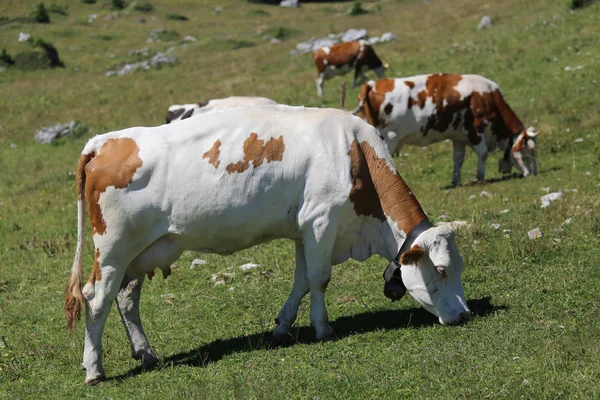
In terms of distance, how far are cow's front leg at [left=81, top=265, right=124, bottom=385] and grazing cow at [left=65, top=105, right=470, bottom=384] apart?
1 centimetres

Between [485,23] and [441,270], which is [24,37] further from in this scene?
[441,270]

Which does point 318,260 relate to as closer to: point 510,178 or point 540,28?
point 510,178

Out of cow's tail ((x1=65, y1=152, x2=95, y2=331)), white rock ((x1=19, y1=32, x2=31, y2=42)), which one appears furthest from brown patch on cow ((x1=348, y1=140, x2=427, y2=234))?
white rock ((x1=19, y1=32, x2=31, y2=42))

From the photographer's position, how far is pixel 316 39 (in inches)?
1743

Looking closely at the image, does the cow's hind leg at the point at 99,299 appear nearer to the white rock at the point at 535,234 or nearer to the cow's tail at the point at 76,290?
the cow's tail at the point at 76,290

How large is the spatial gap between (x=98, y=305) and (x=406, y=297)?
A: 367 cm

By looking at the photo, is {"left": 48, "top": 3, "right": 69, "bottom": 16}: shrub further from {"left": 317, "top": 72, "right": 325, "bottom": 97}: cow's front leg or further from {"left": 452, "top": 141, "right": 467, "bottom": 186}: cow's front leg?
{"left": 452, "top": 141, "right": 467, "bottom": 186}: cow's front leg

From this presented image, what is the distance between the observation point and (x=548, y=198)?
13.6 metres

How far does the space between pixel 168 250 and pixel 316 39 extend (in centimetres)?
3685

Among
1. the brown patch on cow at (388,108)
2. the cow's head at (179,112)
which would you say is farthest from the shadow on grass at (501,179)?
the cow's head at (179,112)

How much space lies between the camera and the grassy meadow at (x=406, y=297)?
23.5 ft

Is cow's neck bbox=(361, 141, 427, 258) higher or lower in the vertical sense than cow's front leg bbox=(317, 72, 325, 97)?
higher

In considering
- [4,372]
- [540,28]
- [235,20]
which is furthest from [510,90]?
[235,20]

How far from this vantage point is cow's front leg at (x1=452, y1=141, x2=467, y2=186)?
18.2 metres
